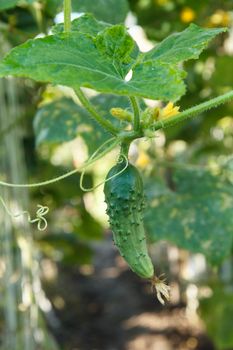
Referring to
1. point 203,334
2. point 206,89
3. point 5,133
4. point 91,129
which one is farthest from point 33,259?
point 203,334

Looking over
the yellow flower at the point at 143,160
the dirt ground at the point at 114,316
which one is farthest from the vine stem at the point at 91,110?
the dirt ground at the point at 114,316

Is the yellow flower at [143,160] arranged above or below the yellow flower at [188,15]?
below

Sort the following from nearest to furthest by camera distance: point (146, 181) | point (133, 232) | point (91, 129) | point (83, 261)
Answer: point (133, 232) < point (91, 129) < point (146, 181) < point (83, 261)

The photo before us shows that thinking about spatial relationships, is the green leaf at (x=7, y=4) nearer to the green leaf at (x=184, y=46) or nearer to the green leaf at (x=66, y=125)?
the green leaf at (x=184, y=46)

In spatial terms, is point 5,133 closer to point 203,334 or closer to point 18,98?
point 18,98

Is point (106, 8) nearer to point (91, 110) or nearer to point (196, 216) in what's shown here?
Result: point (91, 110)
